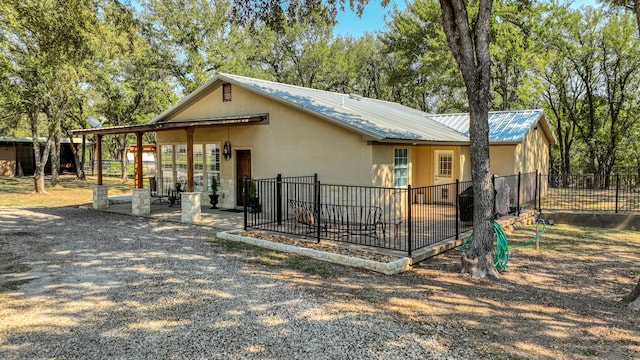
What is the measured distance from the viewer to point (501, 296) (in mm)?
6195

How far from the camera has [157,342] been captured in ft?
14.7

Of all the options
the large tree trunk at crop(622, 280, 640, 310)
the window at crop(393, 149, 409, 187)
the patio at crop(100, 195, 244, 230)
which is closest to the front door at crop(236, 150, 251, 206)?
the patio at crop(100, 195, 244, 230)

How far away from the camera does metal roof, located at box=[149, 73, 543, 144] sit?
35.5 feet

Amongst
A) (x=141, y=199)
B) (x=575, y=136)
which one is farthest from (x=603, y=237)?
(x=575, y=136)

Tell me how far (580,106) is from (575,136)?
3144mm

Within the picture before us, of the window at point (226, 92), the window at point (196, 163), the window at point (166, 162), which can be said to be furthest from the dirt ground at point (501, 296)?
the window at point (166, 162)

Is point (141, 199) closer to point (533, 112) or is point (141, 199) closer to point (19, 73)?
point (19, 73)

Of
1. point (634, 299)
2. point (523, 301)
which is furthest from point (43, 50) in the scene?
point (634, 299)

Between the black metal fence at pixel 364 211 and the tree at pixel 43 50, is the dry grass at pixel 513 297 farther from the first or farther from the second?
the tree at pixel 43 50

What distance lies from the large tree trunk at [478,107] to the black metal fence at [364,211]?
4.13 ft

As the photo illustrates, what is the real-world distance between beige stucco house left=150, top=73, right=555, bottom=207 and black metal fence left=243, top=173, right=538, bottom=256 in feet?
1.60

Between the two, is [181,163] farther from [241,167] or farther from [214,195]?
[241,167]

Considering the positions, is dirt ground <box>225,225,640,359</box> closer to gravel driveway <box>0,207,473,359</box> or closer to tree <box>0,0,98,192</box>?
gravel driveway <box>0,207,473,359</box>

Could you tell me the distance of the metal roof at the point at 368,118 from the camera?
10812 mm
